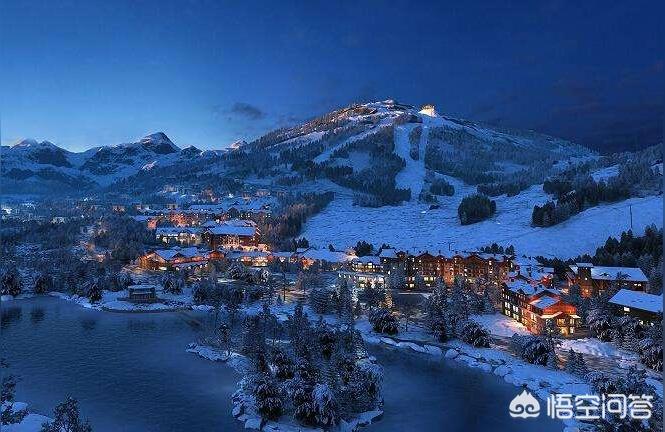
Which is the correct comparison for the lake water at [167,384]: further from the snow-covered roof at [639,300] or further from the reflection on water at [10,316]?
the snow-covered roof at [639,300]

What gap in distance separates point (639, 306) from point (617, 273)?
15880 mm

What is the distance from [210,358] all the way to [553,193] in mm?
123884

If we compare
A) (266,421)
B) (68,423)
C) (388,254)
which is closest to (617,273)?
(388,254)

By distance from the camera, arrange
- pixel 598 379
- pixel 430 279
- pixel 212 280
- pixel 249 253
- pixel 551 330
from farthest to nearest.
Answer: pixel 249 253 → pixel 430 279 → pixel 212 280 → pixel 551 330 → pixel 598 379

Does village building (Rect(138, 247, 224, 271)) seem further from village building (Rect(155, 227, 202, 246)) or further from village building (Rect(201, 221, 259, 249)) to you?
village building (Rect(155, 227, 202, 246))

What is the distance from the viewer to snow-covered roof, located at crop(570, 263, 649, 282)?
6712 cm

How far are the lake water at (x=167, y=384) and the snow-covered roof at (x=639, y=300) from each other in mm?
23131

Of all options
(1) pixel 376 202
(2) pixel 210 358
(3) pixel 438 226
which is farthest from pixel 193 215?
(2) pixel 210 358

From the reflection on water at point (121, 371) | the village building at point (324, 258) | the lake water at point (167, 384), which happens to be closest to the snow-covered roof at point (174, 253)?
the village building at point (324, 258)

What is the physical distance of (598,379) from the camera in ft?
109

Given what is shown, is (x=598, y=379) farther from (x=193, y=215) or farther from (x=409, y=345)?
(x=193, y=215)

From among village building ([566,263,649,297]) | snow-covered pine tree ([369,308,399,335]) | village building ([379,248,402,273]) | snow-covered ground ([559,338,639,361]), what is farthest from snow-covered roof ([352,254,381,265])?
snow-covered ground ([559,338,639,361])

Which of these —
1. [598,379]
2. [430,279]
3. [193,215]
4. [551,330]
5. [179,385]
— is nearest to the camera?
[598,379]

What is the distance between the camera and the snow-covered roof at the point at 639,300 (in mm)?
52769
